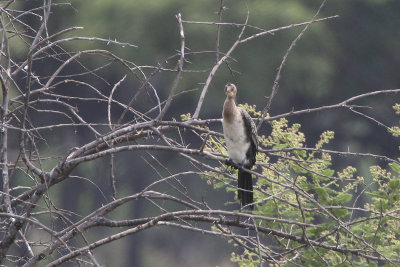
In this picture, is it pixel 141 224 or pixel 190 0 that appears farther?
pixel 190 0

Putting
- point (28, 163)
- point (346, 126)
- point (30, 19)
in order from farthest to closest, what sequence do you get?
point (346, 126) < point (30, 19) < point (28, 163)

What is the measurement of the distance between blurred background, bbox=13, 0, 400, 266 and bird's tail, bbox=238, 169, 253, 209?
21.0 ft

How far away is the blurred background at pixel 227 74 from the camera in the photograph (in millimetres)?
10664

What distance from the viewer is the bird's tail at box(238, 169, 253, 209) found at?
3607mm

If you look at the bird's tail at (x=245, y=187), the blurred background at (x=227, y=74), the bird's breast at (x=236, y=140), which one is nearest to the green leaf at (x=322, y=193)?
the bird's tail at (x=245, y=187)

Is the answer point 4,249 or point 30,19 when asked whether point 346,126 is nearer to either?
point 30,19

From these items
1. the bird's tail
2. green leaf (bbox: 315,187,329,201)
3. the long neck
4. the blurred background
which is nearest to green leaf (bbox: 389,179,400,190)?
green leaf (bbox: 315,187,329,201)

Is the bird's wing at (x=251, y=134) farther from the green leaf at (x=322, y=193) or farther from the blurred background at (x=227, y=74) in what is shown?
the blurred background at (x=227, y=74)

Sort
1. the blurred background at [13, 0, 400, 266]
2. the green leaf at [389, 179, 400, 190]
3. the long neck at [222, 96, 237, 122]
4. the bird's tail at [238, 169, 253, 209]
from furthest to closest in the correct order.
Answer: the blurred background at [13, 0, 400, 266] < the long neck at [222, 96, 237, 122] < the green leaf at [389, 179, 400, 190] < the bird's tail at [238, 169, 253, 209]

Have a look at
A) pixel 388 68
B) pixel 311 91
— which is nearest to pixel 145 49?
pixel 311 91

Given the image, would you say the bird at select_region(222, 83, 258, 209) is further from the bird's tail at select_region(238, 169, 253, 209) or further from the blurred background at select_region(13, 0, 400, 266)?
the blurred background at select_region(13, 0, 400, 266)

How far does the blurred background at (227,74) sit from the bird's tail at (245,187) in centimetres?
641

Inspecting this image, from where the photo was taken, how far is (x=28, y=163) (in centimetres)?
300

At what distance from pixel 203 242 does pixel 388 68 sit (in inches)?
134
